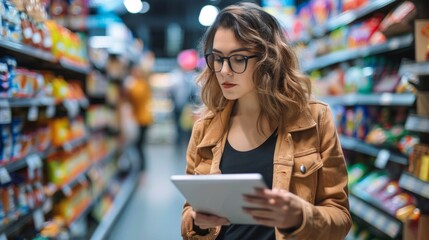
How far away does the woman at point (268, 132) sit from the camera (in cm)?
154

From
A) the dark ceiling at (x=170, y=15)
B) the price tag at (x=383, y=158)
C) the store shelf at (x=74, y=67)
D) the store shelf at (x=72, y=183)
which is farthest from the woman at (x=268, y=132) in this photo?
the dark ceiling at (x=170, y=15)

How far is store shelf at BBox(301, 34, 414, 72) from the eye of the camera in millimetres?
2918

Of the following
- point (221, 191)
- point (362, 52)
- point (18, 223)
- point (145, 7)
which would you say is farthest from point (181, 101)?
point (221, 191)

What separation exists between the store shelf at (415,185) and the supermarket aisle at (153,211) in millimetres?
2698

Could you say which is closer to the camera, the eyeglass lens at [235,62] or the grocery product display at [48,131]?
the eyeglass lens at [235,62]

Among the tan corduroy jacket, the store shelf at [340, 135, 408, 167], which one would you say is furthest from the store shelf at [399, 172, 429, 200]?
the tan corduroy jacket

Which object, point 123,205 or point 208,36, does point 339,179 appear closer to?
point 208,36

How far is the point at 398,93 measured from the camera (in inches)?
123

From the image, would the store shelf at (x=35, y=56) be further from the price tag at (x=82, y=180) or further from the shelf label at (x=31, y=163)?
the price tag at (x=82, y=180)

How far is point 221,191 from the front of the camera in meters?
1.25

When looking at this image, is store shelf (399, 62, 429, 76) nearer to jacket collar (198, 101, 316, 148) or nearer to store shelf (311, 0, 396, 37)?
store shelf (311, 0, 396, 37)

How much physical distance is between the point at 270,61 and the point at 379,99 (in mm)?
2023

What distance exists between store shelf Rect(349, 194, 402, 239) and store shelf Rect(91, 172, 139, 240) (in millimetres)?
2264

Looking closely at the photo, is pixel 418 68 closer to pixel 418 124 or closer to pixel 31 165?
pixel 418 124
